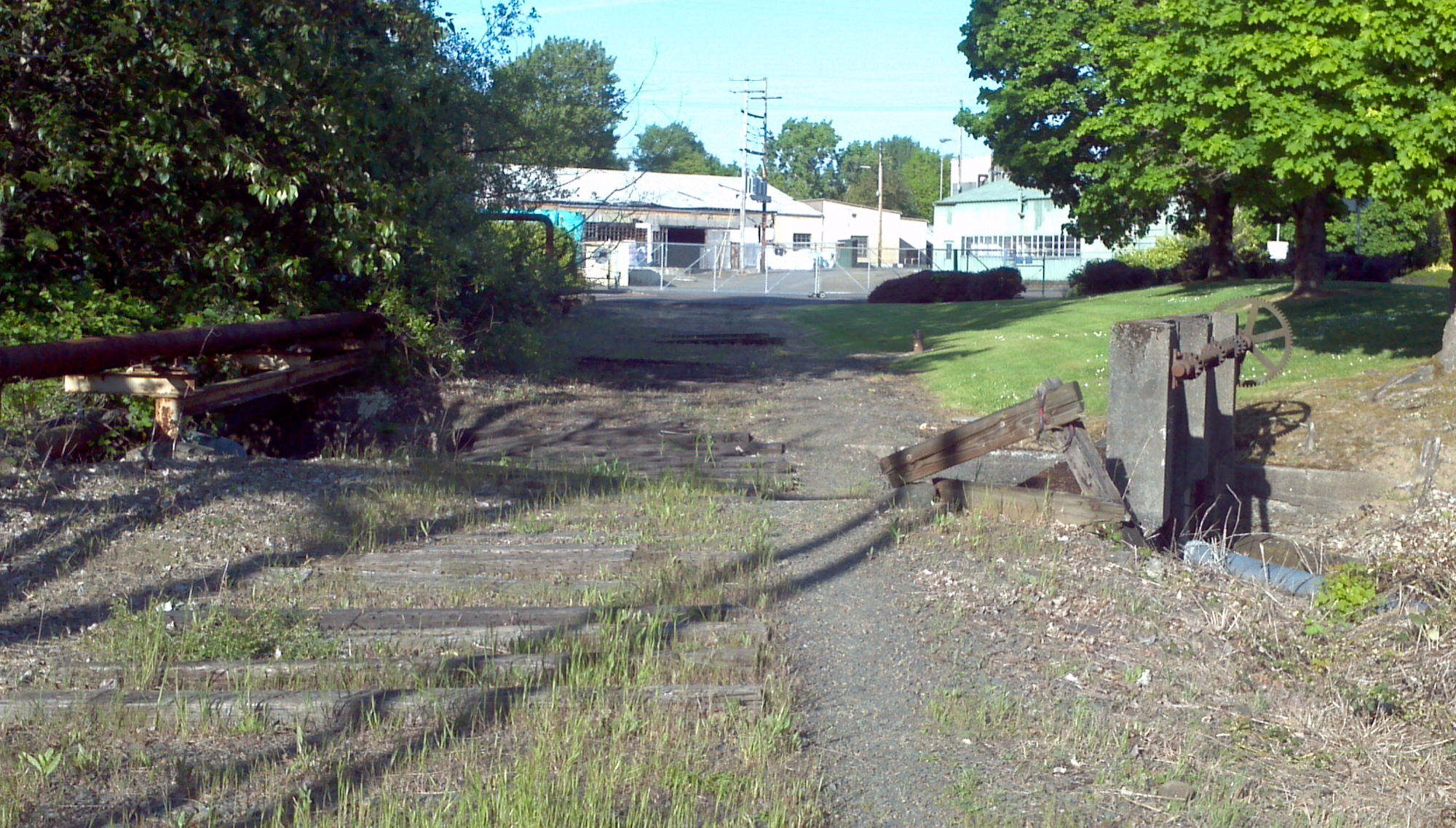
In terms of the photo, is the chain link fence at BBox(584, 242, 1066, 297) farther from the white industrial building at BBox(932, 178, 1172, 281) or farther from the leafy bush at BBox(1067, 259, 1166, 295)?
the leafy bush at BBox(1067, 259, 1166, 295)

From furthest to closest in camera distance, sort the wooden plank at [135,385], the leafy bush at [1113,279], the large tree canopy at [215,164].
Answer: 1. the leafy bush at [1113,279]
2. the large tree canopy at [215,164]
3. the wooden plank at [135,385]

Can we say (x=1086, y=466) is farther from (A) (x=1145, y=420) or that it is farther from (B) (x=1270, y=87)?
(B) (x=1270, y=87)

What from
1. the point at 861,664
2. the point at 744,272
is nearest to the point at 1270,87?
the point at 861,664

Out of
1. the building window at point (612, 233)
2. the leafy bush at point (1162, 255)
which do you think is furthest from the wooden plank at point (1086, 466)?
the leafy bush at point (1162, 255)

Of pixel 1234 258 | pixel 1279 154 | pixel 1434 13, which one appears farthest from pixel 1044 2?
pixel 1434 13

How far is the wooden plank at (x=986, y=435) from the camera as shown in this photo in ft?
26.1

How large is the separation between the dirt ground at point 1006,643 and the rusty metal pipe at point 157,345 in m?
0.63

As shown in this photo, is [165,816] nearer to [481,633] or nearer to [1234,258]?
[481,633]

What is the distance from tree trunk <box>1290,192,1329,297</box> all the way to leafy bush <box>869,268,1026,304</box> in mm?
11664

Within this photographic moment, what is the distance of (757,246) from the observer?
63000 mm

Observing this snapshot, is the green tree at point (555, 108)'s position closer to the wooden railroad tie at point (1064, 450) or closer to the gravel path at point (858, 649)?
the gravel path at point (858, 649)

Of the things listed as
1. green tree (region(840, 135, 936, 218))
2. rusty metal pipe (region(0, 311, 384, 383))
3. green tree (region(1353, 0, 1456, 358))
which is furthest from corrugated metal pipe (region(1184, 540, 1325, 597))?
green tree (region(840, 135, 936, 218))

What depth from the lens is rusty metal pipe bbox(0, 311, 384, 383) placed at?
7.32 meters

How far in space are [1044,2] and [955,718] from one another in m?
30.2
